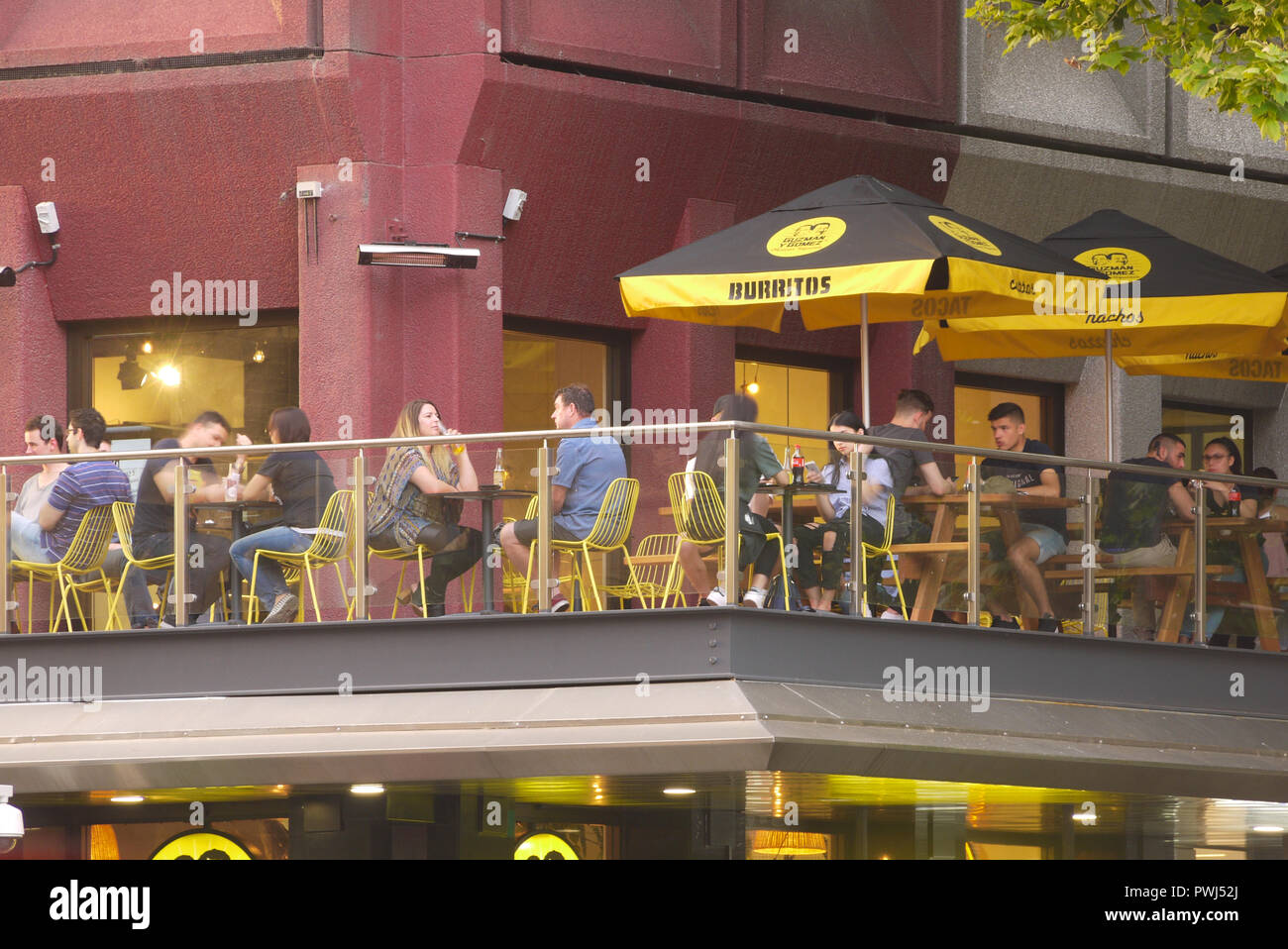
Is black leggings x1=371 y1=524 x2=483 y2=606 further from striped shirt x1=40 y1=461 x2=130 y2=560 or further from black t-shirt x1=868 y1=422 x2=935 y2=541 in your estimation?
black t-shirt x1=868 y1=422 x2=935 y2=541

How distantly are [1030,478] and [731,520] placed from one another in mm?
2254

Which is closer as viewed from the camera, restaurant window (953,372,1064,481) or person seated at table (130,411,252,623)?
person seated at table (130,411,252,623)

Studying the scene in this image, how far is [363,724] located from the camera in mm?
13250

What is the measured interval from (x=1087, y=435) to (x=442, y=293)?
7.15 m

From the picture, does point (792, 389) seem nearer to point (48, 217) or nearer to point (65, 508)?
point (48, 217)

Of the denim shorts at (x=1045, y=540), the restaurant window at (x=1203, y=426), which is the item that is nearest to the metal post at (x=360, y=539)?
the denim shorts at (x=1045, y=540)

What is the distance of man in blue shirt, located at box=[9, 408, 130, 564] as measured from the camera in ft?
46.1

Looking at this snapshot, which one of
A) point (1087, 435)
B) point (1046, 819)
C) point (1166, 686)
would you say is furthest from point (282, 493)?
point (1087, 435)

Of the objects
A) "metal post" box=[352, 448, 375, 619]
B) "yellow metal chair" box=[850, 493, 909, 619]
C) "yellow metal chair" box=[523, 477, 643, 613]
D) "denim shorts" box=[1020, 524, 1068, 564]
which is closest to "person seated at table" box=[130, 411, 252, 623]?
"metal post" box=[352, 448, 375, 619]

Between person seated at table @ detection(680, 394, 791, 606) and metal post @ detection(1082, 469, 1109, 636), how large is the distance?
228cm

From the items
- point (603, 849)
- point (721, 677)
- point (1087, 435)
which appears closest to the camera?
point (721, 677)

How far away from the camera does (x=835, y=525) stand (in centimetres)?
1328

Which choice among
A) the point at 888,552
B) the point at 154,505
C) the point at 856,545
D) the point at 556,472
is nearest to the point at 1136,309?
the point at 888,552
